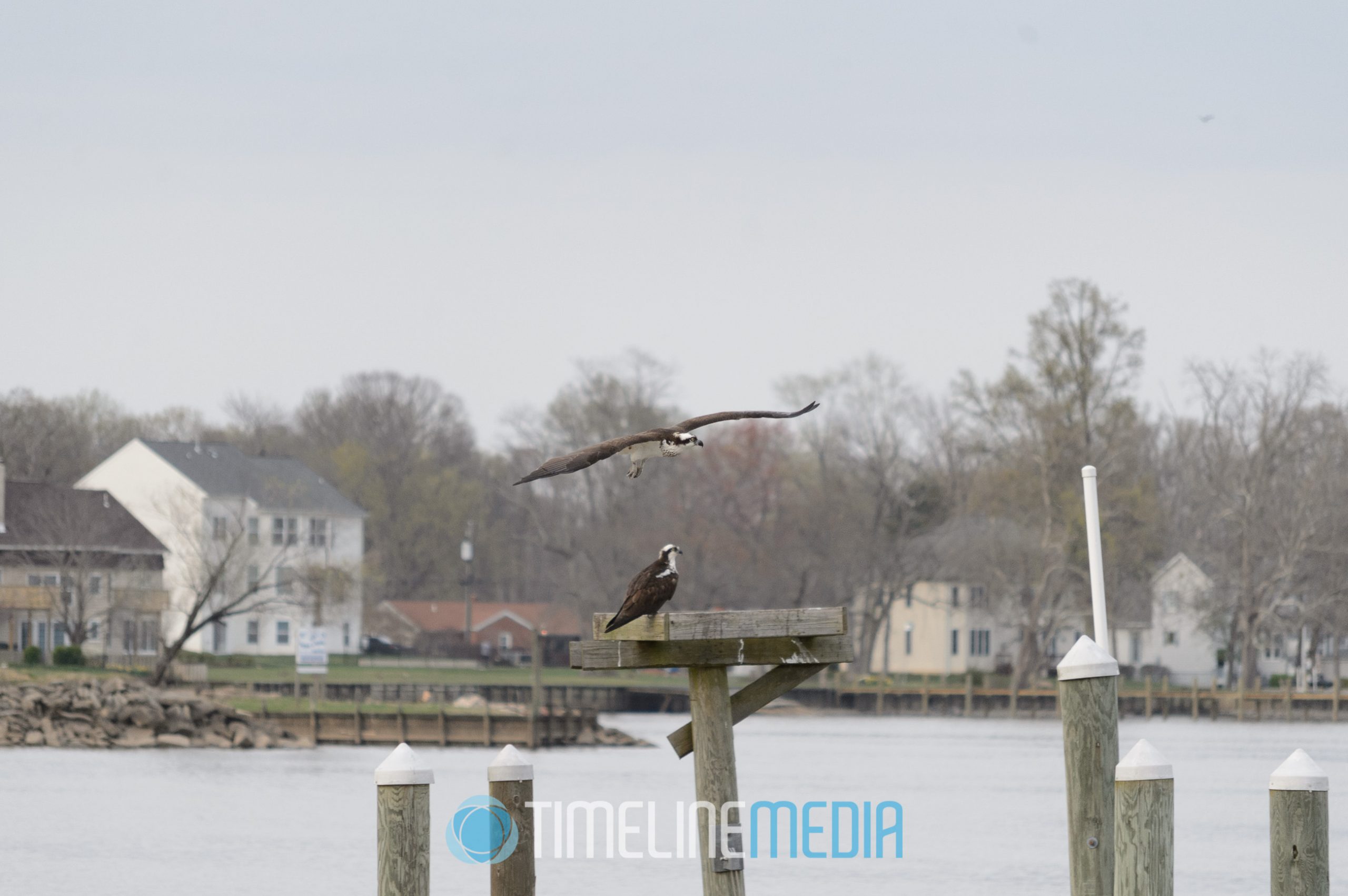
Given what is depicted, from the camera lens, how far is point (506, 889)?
12.4 m

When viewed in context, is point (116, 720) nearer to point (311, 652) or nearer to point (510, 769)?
point (311, 652)

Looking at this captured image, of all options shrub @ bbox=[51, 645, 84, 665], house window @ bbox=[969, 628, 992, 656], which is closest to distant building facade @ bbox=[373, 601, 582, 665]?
house window @ bbox=[969, 628, 992, 656]

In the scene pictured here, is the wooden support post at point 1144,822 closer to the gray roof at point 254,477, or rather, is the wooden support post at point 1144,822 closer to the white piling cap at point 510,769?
the white piling cap at point 510,769

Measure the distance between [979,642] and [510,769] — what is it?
9493cm

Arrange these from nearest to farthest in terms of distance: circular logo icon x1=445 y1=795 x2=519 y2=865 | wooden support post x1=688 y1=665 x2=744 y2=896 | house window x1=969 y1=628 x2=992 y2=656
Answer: wooden support post x1=688 y1=665 x2=744 y2=896 → circular logo icon x1=445 y1=795 x2=519 y2=865 → house window x1=969 y1=628 x2=992 y2=656

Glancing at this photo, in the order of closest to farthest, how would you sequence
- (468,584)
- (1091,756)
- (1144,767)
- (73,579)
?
(1144,767), (1091,756), (73,579), (468,584)

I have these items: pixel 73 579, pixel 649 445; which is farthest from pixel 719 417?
pixel 73 579

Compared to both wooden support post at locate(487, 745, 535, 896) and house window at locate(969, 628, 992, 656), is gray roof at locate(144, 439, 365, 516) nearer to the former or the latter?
house window at locate(969, 628, 992, 656)

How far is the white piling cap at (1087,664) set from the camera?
30.7ft

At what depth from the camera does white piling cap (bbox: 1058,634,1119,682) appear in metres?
9.37

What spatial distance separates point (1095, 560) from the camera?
9.43 meters

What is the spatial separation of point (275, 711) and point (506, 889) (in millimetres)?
55116

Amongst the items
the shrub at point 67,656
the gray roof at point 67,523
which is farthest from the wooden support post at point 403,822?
the gray roof at point 67,523

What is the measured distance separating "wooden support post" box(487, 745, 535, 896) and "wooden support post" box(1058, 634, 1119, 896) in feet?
10.8
